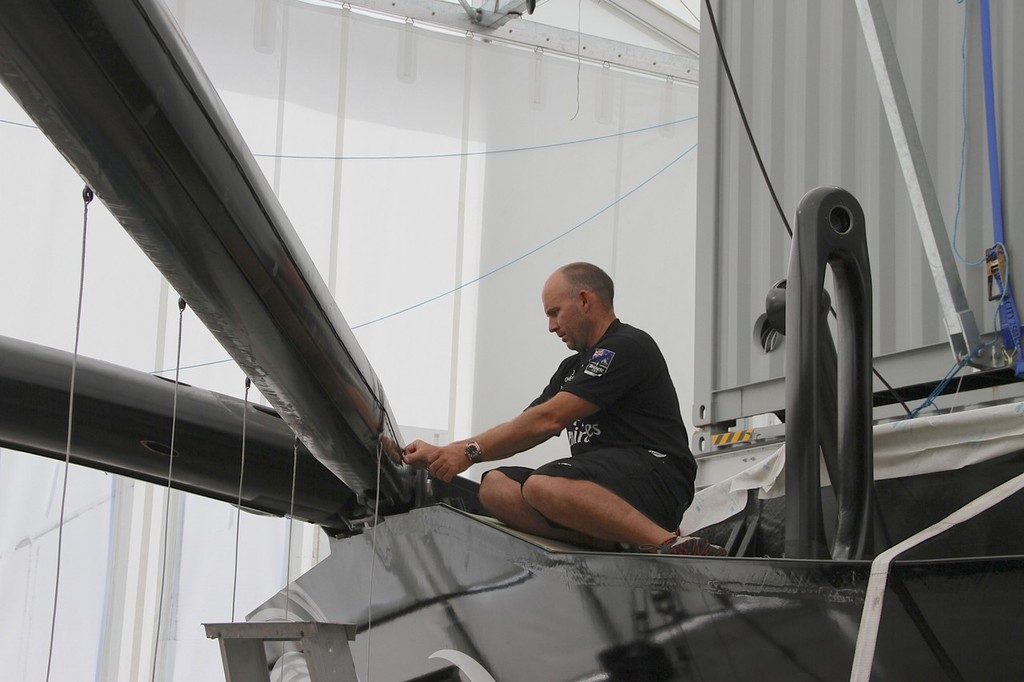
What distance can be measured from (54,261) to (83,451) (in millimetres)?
3210

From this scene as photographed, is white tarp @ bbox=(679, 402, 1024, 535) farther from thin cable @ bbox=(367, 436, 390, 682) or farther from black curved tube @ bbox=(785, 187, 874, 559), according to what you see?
thin cable @ bbox=(367, 436, 390, 682)

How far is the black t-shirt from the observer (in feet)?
9.44

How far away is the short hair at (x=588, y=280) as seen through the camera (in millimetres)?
3217

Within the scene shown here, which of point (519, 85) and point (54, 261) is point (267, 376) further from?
point (519, 85)

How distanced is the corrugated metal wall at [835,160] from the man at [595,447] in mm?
676

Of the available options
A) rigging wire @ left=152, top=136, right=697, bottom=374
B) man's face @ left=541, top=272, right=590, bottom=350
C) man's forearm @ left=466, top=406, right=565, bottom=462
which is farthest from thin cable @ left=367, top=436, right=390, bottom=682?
rigging wire @ left=152, top=136, right=697, bottom=374

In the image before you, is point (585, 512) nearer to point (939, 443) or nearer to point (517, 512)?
point (517, 512)

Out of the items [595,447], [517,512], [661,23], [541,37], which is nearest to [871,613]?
[517,512]

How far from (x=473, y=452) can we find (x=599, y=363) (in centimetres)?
43

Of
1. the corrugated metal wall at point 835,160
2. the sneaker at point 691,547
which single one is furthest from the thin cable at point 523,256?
the sneaker at point 691,547

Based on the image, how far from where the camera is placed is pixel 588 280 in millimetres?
3234

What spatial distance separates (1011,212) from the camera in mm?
2686

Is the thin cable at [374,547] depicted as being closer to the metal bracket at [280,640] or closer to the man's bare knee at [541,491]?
the man's bare knee at [541,491]

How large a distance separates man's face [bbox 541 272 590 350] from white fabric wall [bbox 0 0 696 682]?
8.41ft
